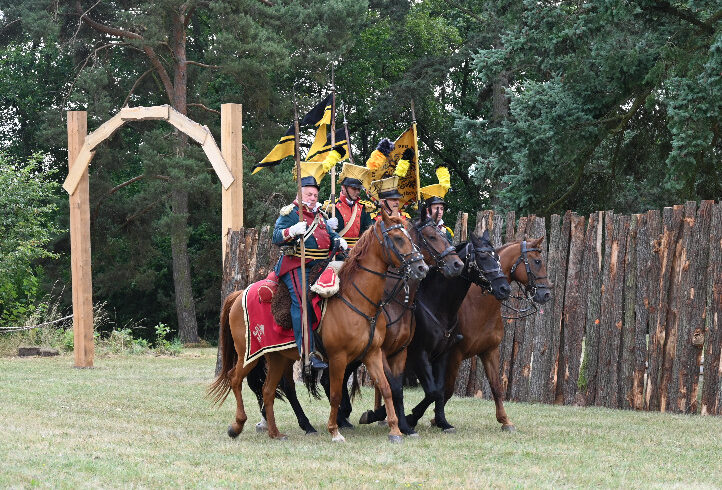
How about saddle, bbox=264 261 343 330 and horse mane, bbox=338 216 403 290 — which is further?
horse mane, bbox=338 216 403 290

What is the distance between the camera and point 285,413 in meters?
11.6

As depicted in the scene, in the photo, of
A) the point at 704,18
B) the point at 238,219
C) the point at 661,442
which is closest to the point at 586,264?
the point at 661,442

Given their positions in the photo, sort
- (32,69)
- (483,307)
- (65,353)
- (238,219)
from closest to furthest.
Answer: (483,307)
(238,219)
(65,353)
(32,69)

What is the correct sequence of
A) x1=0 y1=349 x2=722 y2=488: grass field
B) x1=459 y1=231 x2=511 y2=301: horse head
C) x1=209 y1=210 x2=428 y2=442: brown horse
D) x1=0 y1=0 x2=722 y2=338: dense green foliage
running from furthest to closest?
x1=0 y1=0 x2=722 y2=338: dense green foliage, x1=459 y1=231 x2=511 y2=301: horse head, x1=209 y1=210 x2=428 y2=442: brown horse, x1=0 y1=349 x2=722 y2=488: grass field

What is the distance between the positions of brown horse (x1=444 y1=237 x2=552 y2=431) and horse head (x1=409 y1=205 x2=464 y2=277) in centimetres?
102

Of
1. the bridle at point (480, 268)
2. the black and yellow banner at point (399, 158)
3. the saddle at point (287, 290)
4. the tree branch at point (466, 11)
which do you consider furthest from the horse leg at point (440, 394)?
the tree branch at point (466, 11)

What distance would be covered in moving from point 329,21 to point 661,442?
20.3 meters

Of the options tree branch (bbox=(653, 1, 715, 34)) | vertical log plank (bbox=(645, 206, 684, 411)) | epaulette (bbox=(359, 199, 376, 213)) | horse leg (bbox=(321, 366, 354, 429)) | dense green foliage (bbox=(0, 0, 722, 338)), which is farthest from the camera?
dense green foliage (bbox=(0, 0, 722, 338))

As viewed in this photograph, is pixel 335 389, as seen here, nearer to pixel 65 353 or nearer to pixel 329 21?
pixel 65 353

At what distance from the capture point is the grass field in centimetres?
709

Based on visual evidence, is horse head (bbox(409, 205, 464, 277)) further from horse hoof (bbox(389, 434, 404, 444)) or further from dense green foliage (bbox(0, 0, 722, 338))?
dense green foliage (bbox(0, 0, 722, 338))

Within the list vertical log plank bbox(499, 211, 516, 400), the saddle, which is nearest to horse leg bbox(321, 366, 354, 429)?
the saddle

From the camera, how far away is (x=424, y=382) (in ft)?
32.1

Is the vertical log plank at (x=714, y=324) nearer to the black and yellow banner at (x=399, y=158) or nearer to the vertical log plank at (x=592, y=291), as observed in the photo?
the vertical log plank at (x=592, y=291)
